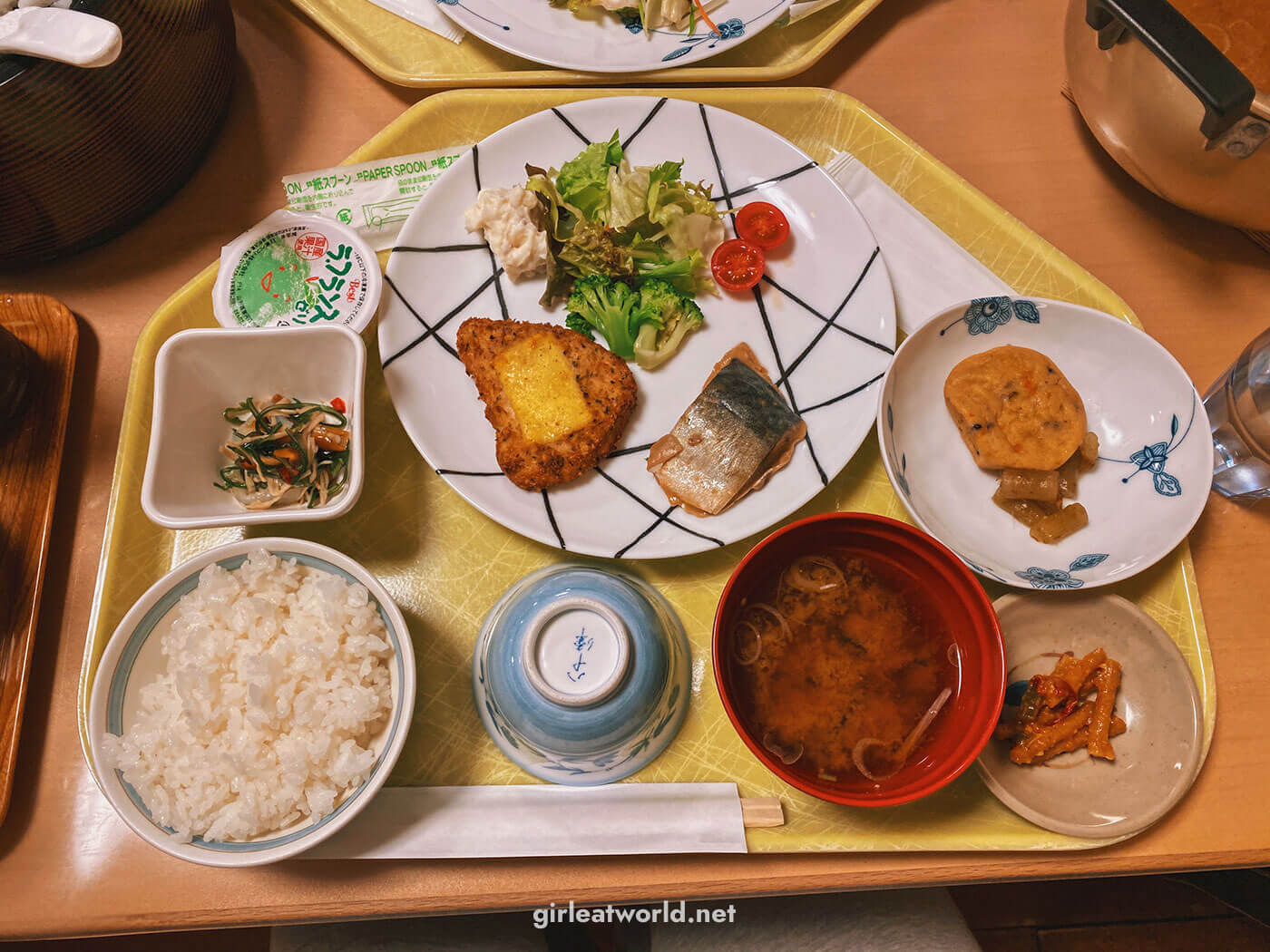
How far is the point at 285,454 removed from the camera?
1.70m

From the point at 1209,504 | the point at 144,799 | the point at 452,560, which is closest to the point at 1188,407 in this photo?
the point at 1209,504

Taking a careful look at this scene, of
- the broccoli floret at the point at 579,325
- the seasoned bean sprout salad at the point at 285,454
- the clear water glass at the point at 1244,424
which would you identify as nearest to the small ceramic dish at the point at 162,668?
the seasoned bean sprout salad at the point at 285,454

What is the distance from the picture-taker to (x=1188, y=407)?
181 centimetres

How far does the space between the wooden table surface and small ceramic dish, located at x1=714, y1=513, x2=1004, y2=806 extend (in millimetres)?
260

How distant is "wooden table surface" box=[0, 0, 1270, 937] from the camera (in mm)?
1568

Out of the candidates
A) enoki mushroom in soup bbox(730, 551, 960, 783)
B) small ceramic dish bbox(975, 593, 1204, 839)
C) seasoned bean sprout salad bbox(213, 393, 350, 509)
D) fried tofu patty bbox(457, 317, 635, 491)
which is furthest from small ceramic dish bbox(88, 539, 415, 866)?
small ceramic dish bbox(975, 593, 1204, 839)

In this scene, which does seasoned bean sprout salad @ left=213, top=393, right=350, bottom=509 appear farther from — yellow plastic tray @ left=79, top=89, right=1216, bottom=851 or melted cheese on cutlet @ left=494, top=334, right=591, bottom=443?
melted cheese on cutlet @ left=494, top=334, right=591, bottom=443

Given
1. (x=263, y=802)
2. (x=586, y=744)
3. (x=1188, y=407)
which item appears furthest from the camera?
(x=1188, y=407)

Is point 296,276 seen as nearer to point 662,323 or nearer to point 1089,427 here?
point 662,323

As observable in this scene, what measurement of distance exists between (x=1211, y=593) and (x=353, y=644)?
197cm

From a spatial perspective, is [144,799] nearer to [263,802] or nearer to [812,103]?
[263,802]

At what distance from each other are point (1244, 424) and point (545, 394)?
1.68 meters

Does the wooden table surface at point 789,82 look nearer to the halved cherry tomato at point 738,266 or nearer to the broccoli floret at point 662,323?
the halved cherry tomato at point 738,266

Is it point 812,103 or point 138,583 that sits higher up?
point 812,103
